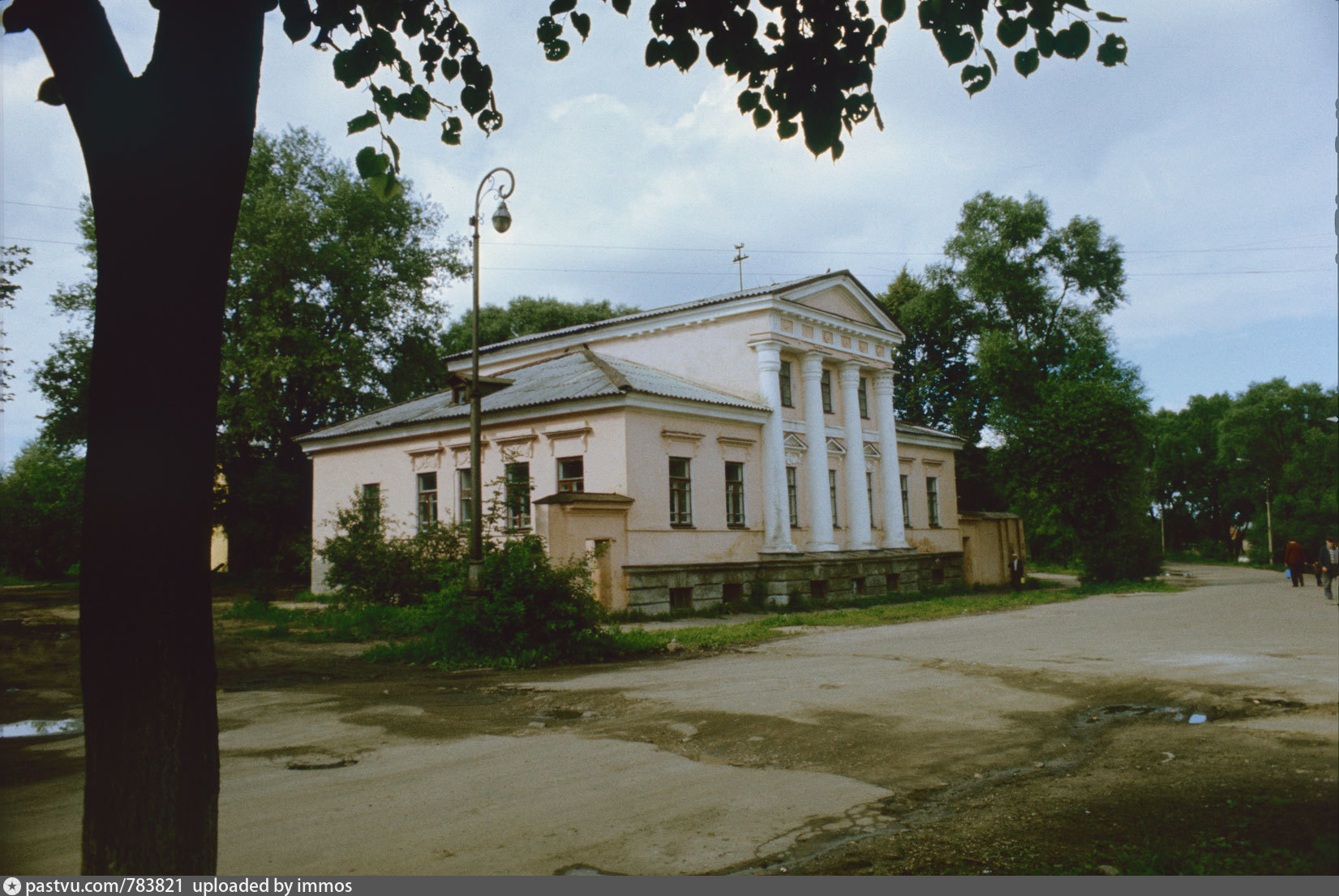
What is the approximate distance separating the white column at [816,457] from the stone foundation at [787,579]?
0.81 m

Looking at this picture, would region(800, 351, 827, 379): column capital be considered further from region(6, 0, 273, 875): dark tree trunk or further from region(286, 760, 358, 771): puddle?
region(6, 0, 273, 875): dark tree trunk

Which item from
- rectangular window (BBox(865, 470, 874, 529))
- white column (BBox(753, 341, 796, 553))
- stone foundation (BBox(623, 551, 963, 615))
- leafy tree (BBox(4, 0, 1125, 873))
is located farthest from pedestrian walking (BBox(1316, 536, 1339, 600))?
leafy tree (BBox(4, 0, 1125, 873))

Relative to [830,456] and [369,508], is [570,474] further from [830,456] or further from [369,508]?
[830,456]

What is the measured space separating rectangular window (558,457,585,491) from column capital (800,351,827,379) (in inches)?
310

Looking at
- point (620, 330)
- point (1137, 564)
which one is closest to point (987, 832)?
point (620, 330)

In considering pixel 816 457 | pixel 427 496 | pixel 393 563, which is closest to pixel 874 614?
pixel 816 457

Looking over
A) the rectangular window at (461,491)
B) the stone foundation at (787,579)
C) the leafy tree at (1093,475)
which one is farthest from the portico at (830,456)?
the rectangular window at (461,491)

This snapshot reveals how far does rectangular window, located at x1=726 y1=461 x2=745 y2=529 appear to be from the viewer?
79.9ft

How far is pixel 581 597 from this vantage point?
44.1 ft

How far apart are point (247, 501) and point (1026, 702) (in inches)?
1255

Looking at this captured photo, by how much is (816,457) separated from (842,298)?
543 centimetres

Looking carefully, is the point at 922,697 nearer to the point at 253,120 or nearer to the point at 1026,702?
the point at 1026,702

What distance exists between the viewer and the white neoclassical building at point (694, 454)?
2147cm

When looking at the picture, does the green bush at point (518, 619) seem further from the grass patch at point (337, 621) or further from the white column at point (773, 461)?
the white column at point (773, 461)
